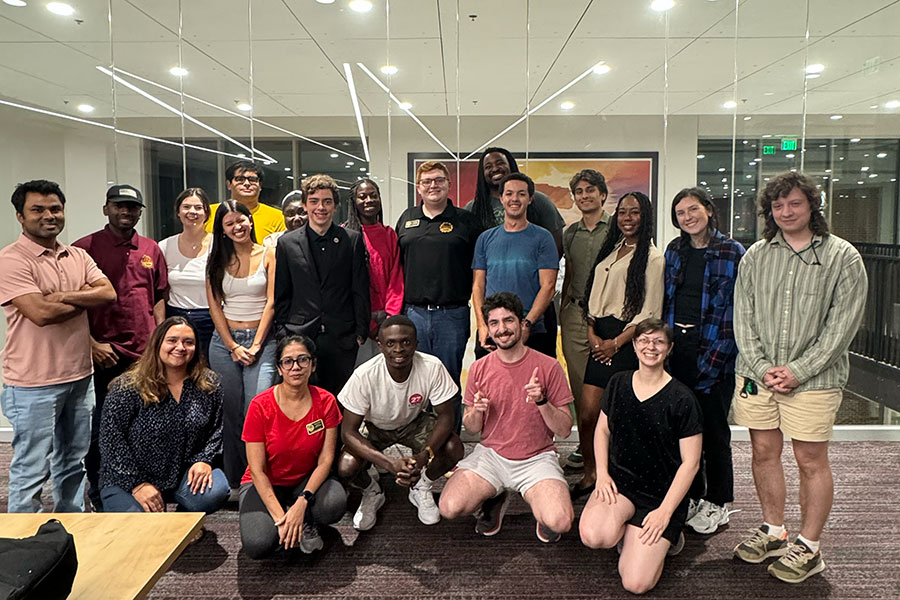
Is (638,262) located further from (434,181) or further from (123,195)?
(123,195)

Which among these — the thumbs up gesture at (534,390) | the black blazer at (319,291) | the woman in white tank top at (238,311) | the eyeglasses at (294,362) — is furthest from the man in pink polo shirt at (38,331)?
the thumbs up gesture at (534,390)

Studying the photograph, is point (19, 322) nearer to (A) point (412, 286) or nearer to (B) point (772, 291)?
(A) point (412, 286)

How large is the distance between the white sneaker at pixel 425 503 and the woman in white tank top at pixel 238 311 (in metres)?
1.00

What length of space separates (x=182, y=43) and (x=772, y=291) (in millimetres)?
4349

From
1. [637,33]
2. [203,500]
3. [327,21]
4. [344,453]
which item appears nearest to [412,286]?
[344,453]

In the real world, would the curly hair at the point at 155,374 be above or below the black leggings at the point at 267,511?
above

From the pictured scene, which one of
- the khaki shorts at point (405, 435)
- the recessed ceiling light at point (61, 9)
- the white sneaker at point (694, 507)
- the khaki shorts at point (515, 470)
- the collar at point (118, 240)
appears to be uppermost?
the recessed ceiling light at point (61, 9)

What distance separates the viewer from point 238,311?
3.37 metres

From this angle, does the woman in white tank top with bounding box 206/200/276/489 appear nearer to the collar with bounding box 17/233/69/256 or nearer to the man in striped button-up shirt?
the collar with bounding box 17/233/69/256

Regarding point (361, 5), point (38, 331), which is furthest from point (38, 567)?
point (361, 5)

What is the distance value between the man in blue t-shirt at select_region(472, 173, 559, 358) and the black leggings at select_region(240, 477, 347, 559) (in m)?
1.16

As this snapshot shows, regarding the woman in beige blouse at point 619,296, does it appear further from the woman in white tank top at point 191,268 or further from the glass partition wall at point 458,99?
the woman in white tank top at point 191,268

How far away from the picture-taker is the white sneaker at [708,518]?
10.1 feet

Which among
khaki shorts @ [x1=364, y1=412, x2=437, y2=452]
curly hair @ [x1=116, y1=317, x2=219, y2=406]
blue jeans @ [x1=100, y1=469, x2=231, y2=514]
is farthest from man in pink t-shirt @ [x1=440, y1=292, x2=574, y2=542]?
curly hair @ [x1=116, y1=317, x2=219, y2=406]
